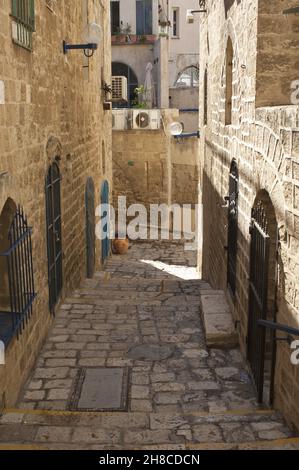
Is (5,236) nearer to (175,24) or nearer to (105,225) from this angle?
(105,225)

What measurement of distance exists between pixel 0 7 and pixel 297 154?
2.84m

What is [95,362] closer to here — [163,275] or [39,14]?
[39,14]

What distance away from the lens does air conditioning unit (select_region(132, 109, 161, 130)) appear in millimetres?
19703


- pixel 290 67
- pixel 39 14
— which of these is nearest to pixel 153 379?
pixel 290 67

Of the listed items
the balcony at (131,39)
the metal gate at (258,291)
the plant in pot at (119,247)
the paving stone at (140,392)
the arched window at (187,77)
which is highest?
the balcony at (131,39)

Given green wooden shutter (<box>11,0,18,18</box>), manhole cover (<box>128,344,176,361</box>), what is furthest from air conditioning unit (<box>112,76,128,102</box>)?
green wooden shutter (<box>11,0,18,18</box>)

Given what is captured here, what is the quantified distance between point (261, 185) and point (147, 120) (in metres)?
14.9

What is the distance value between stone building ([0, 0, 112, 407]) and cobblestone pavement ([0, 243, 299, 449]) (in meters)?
0.31

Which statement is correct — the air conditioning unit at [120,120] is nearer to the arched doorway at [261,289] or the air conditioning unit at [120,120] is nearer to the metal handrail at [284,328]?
the arched doorway at [261,289]

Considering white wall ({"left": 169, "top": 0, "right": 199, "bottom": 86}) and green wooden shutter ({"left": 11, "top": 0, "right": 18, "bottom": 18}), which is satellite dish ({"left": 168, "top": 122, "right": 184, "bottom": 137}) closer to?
white wall ({"left": 169, "top": 0, "right": 199, "bottom": 86})

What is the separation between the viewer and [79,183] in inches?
392

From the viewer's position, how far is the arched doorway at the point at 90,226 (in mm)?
11188

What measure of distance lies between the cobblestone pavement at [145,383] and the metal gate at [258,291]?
336 mm

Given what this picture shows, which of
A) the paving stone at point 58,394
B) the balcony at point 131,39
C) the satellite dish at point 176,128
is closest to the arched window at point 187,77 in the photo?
the balcony at point 131,39
